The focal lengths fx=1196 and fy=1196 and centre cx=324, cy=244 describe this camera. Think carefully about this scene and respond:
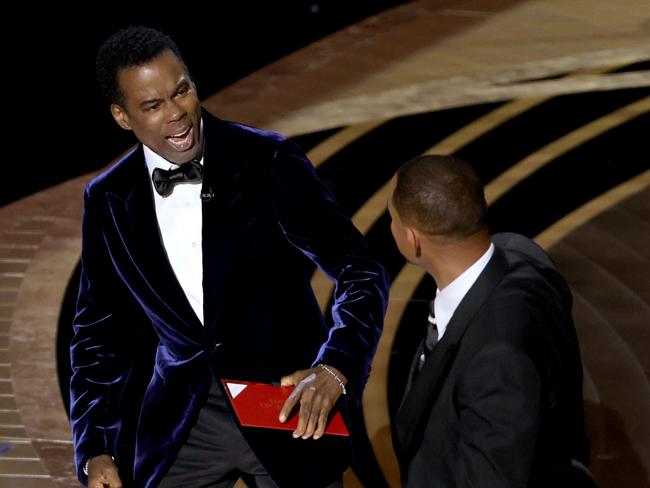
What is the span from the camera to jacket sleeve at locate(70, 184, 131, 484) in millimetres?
3234

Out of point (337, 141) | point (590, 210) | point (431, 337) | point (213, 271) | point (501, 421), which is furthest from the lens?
point (337, 141)

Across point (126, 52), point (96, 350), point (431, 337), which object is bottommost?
point (96, 350)

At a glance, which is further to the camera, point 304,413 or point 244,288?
point 244,288

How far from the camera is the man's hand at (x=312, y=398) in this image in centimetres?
280

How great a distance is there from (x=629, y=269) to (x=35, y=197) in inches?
133

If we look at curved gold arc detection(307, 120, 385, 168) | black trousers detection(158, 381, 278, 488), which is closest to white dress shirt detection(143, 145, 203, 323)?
black trousers detection(158, 381, 278, 488)

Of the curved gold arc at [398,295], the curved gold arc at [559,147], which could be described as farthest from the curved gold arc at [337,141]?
the curved gold arc at [559,147]

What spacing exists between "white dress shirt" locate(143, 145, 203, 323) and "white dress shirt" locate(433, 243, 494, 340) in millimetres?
716

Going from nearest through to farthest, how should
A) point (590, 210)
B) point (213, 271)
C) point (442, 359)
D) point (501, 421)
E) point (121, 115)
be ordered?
1. point (501, 421)
2. point (442, 359)
3. point (213, 271)
4. point (121, 115)
5. point (590, 210)

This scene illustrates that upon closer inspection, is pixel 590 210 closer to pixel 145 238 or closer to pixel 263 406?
pixel 145 238

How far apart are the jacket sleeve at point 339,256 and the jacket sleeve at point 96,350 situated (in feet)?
1.76

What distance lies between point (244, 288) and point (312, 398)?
0.41 m

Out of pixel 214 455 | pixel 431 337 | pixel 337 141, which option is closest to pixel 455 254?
pixel 431 337

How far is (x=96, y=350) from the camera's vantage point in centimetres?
329
